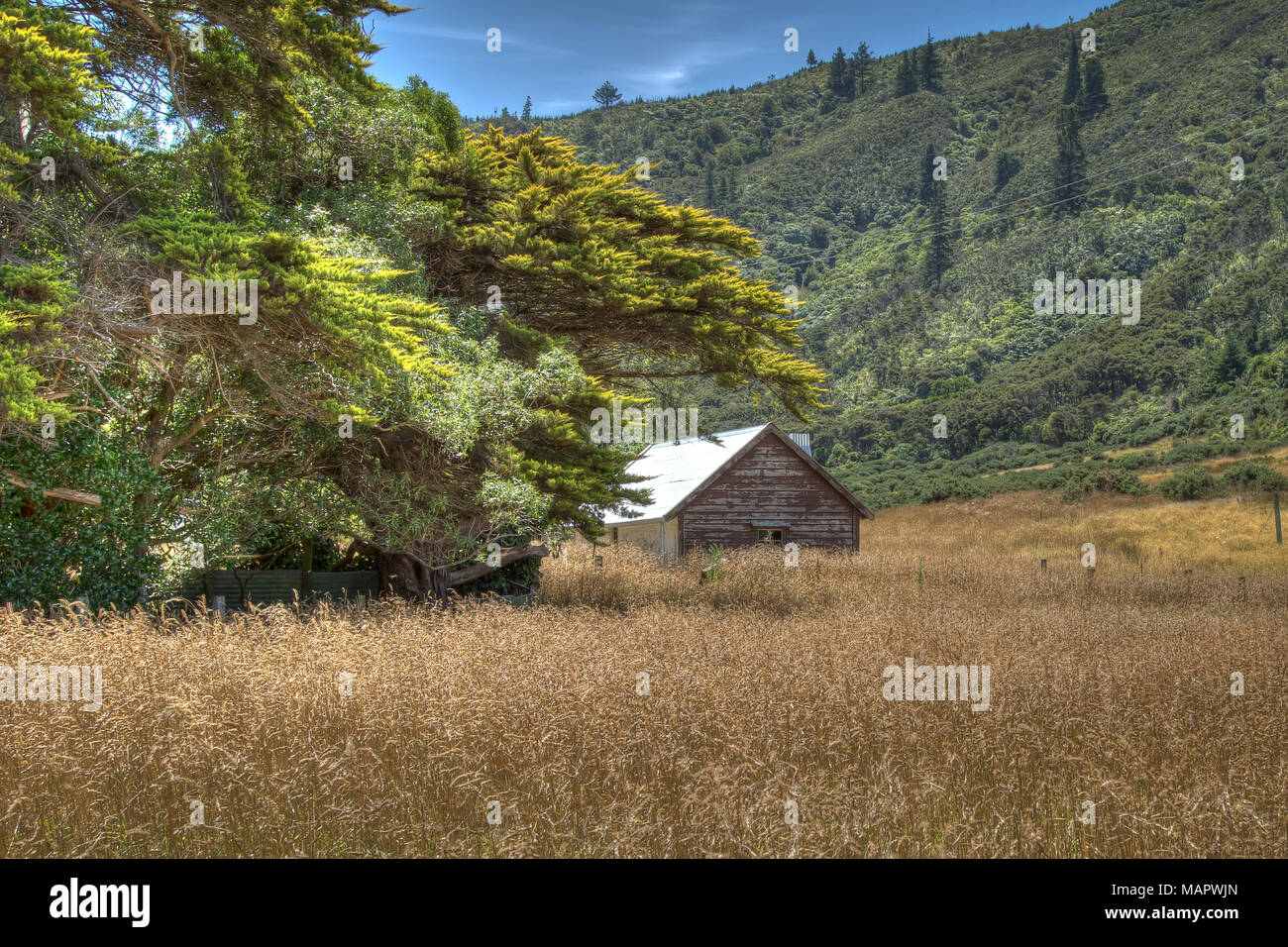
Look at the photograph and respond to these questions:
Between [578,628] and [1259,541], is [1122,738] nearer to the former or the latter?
[578,628]

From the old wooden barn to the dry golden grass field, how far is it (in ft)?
70.9

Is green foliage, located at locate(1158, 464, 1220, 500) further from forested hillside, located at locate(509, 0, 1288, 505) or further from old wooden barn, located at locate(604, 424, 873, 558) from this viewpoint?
old wooden barn, located at locate(604, 424, 873, 558)

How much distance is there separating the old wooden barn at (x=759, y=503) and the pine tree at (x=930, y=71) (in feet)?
503

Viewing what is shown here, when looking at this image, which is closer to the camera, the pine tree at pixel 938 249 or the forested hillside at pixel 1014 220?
the forested hillside at pixel 1014 220

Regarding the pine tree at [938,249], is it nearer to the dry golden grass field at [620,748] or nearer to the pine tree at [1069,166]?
the pine tree at [1069,166]

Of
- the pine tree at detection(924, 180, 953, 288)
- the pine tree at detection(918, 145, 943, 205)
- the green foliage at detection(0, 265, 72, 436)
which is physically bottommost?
the green foliage at detection(0, 265, 72, 436)

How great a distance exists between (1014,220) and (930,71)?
69912mm

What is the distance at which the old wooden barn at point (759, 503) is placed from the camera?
1336 inches

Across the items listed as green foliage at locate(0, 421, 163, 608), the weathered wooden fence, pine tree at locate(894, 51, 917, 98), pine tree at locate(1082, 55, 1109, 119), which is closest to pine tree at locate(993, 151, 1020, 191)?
pine tree at locate(1082, 55, 1109, 119)

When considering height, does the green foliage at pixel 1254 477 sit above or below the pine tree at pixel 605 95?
below

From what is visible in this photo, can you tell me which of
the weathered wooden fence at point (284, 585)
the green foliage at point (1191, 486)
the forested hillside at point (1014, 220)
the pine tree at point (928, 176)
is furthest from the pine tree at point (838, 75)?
the weathered wooden fence at point (284, 585)

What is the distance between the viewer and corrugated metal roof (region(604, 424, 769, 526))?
34.2m

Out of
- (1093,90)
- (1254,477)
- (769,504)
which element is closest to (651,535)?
(769,504)

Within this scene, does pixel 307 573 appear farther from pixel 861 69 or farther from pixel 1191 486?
pixel 861 69
